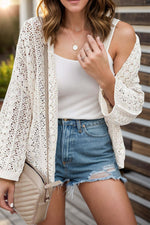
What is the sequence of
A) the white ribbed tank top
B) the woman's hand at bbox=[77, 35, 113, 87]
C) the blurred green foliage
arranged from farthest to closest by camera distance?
the blurred green foliage < the white ribbed tank top < the woman's hand at bbox=[77, 35, 113, 87]

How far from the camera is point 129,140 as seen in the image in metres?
3.99

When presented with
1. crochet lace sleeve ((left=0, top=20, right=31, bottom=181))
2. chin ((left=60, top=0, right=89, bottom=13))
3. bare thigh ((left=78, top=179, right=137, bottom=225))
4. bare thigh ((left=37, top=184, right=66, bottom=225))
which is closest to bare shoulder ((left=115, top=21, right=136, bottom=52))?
chin ((left=60, top=0, right=89, bottom=13))

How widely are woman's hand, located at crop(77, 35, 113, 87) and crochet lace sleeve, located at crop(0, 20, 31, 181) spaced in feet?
1.16

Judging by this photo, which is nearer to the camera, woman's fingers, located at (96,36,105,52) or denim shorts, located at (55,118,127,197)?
woman's fingers, located at (96,36,105,52)

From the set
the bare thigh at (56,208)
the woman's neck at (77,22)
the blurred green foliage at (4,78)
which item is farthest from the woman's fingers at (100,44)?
the blurred green foliage at (4,78)

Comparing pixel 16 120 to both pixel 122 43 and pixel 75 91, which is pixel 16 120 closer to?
pixel 75 91

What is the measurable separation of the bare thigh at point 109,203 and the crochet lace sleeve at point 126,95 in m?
0.34

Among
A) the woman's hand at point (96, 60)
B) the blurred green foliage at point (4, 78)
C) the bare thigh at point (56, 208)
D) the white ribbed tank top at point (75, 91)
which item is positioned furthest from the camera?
the blurred green foliage at point (4, 78)

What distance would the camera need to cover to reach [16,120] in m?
2.19

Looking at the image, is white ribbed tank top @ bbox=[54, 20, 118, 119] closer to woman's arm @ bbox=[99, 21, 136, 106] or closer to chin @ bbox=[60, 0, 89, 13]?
woman's arm @ bbox=[99, 21, 136, 106]

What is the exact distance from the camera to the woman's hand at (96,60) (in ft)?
6.61

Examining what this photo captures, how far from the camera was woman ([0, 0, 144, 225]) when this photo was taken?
2078 mm

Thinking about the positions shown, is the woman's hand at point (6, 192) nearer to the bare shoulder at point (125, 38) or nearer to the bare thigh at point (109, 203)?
the bare thigh at point (109, 203)

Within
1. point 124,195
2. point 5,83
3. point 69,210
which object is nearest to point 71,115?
point 124,195
